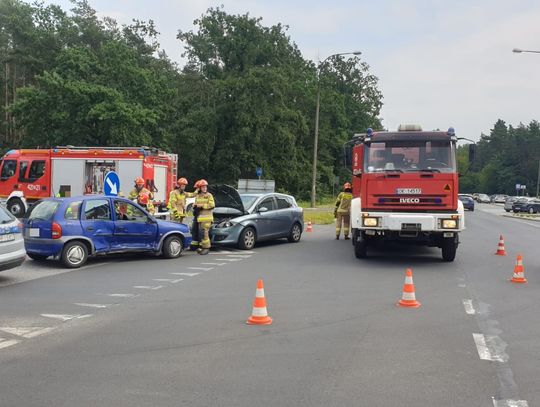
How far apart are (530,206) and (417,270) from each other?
44.4 metres

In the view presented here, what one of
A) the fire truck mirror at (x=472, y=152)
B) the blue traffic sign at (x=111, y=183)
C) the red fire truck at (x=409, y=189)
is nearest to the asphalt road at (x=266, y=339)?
the red fire truck at (x=409, y=189)

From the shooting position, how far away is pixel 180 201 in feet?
48.8

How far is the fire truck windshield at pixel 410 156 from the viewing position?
12.3 m

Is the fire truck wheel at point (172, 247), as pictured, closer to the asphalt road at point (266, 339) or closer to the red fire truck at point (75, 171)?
the asphalt road at point (266, 339)

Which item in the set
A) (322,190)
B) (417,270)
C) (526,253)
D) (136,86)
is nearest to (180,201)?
(417,270)

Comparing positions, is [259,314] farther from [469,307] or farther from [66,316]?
[469,307]

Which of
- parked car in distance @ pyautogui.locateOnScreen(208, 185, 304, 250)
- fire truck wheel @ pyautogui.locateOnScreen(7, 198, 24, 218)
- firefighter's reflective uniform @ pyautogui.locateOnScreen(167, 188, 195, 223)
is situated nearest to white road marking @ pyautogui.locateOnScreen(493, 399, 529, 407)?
parked car in distance @ pyautogui.locateOnScreen(208, 185, 304, 250)

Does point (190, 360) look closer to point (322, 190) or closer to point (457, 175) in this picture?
point (457, 175)

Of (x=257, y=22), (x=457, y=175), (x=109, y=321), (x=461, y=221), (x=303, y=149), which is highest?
(x=257, y=22)

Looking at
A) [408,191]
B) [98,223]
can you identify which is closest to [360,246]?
[408,191]

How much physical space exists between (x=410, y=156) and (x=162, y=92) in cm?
3534

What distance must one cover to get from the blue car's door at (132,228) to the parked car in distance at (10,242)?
2661 millimetres

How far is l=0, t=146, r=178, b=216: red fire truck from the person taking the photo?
904 inches

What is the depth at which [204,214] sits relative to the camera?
1406cm
